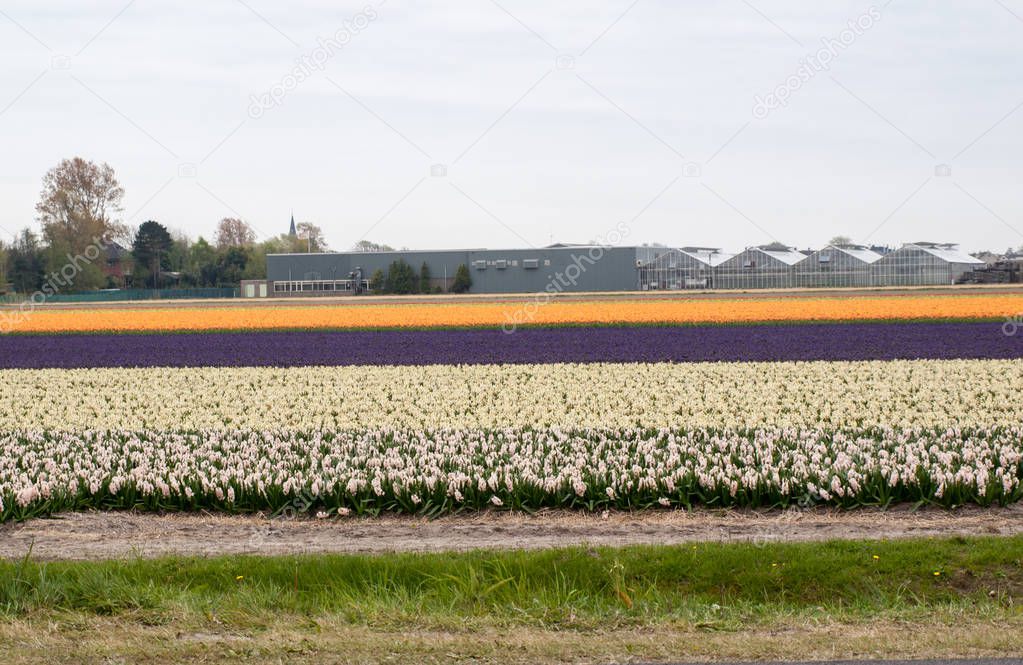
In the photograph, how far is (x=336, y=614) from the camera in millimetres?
7746

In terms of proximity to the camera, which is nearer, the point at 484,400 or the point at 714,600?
the point at 714,600

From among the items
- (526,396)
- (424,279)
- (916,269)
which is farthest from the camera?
(424,279)

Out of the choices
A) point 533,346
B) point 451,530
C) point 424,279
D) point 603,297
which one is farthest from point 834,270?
point 451,530

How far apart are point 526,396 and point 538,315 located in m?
26.9

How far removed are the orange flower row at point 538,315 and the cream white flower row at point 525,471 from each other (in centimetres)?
2754

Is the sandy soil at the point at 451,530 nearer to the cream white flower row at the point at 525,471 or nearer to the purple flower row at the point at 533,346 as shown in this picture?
the cream white flower row at the point at 525,471

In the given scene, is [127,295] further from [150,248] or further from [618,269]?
[618,269]

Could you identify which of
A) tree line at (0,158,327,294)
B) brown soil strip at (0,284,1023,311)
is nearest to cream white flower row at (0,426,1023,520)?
brown soil strip at (0,284,1023,311)

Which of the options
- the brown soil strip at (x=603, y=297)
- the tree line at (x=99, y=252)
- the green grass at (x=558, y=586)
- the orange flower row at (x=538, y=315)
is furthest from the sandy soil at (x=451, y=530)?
the tree line at (x=99, y=252)

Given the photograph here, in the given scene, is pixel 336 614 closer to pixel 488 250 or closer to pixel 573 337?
pixel 573 337

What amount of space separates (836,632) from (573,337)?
1099 inches

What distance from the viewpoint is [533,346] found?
31.6m

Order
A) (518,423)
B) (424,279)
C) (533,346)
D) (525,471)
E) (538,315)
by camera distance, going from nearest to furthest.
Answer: (525,471), (518,423), (533,346), (538,315), (424,279)

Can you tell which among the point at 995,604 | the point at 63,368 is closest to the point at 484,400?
the point at 995,604
